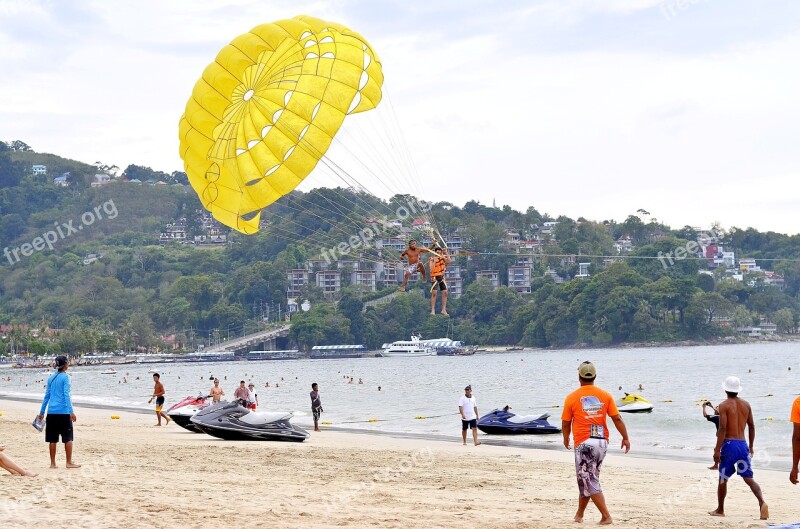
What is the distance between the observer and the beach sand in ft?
29.3

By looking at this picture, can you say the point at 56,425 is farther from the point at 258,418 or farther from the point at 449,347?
the point at 449,347

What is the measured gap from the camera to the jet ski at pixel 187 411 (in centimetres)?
2095

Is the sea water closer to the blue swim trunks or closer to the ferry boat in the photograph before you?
the blue swim trunks

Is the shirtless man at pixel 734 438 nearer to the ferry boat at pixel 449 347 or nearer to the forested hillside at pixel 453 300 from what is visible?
the forested hillside at pixel 453 300

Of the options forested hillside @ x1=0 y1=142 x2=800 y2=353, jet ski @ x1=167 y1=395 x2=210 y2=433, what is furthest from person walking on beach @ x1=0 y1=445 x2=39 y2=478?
forested hillside @ x1=0 y1=142 x2=800 y2=353

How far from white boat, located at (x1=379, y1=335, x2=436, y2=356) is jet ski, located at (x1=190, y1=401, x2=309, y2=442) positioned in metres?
112

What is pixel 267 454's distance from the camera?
51.9 ft

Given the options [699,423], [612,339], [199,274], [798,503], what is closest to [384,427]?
[699,423]

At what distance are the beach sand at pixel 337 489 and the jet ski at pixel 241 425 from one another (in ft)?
1.09

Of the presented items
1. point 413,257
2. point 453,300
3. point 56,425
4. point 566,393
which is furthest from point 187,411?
point 453,300

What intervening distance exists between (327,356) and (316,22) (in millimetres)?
120564

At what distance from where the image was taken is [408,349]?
134 metres

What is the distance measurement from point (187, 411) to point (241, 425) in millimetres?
3009

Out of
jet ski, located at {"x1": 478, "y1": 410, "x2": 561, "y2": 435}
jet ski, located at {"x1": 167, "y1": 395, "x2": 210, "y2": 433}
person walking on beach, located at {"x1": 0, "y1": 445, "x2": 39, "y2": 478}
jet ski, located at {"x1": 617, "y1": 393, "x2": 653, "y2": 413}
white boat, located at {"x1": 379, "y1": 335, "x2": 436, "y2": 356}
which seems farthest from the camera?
white boat, located at {"x1": 379, "y1": 335, "x2": 436, "y2": 356}
